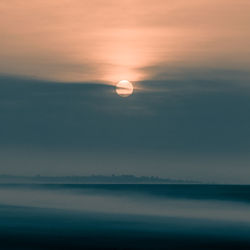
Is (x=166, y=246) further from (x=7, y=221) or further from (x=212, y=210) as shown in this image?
(x=212, y=210)

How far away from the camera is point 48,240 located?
30656 mm

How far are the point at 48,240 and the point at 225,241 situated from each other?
8.42 metres

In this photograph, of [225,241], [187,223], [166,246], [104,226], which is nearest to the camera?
[166,246]

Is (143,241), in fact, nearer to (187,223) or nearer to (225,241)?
(225,241)

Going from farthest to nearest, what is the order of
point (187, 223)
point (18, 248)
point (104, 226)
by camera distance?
1. point (187, 223)
2. point (104, 226)
3. point (18, 248)

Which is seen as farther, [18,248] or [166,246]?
[166,246]

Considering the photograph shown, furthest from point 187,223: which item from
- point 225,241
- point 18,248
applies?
point 18,248

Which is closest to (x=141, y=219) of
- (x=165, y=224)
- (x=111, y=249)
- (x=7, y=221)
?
→ (x=165, y=224)

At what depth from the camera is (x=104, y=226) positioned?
3872 cm

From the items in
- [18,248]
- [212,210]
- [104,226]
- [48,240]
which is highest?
[212,210]

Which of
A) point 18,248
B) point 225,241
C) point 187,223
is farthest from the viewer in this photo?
point 187,223

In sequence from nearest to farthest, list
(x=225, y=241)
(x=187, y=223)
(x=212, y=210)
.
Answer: (x=225, y=241)
(x=187, y=223)
(x=212, y=210)

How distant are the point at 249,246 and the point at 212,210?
23.6m

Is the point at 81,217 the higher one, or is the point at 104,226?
the point at 81,217
